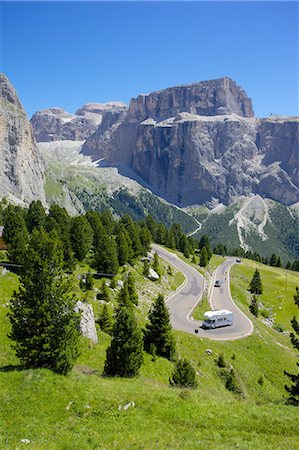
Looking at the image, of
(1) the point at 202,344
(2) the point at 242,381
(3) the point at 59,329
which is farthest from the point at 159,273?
(3) the point at 59,329

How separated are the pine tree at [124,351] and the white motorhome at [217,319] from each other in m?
31.2

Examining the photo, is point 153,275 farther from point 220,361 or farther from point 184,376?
point 184,376

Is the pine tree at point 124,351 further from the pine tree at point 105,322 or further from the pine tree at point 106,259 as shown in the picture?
the pine tree at point 106,259

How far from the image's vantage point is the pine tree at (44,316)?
24.0 meters

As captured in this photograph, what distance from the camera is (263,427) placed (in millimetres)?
18328

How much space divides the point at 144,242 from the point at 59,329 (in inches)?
2445

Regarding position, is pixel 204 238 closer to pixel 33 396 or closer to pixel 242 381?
pixel 242 381

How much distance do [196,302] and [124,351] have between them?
44.2 meters

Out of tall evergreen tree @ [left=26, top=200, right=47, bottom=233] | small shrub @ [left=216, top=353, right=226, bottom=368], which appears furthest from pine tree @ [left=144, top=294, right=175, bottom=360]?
tall evergreen tree @ [left=26, top=200, right=47, bottom=233]

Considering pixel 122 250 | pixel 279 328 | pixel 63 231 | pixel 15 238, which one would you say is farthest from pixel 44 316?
pixel 279 328

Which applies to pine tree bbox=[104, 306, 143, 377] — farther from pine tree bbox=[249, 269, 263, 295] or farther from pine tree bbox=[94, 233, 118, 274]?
pine tree bbox=[249, 269, 263, 295]

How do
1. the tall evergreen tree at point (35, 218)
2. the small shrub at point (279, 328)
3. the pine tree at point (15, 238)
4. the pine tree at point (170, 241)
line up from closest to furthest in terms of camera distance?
the pine tree at point (15, 238), the tall evergreen tree at point (35, 218), the small shrub at point (279, 328), the pine tree at point (170, 241)

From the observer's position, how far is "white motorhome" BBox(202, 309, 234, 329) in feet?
192

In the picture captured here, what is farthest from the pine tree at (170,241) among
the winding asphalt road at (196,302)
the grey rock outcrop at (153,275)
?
the grey rock outcrop at (153,275)
